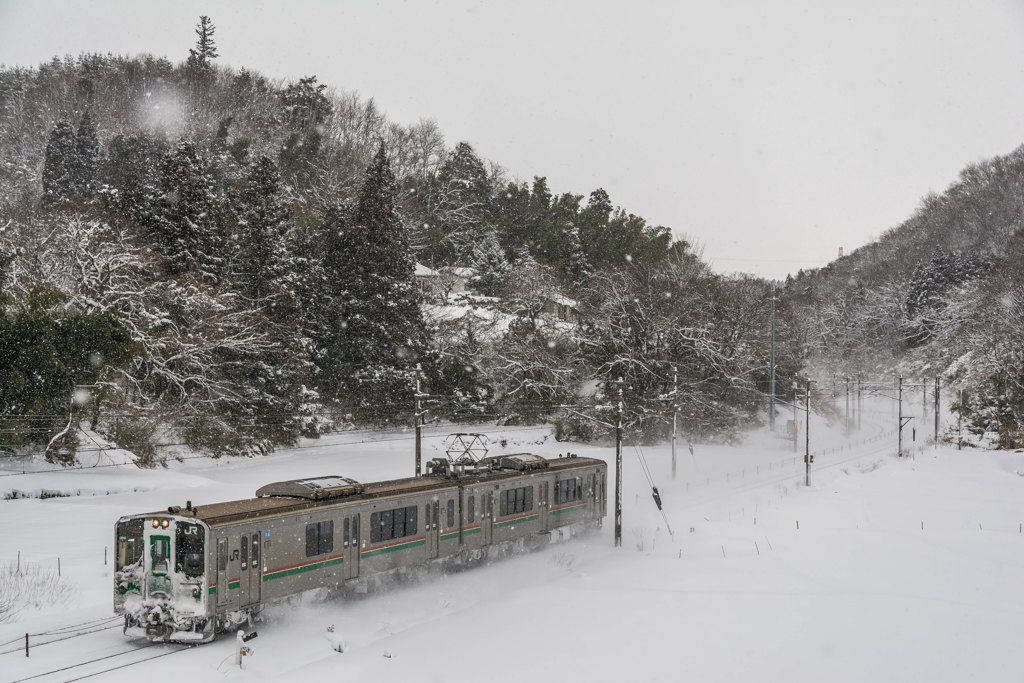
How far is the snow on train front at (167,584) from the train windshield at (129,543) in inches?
1.1

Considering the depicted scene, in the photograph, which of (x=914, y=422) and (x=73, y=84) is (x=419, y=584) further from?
(x=73, y=84)

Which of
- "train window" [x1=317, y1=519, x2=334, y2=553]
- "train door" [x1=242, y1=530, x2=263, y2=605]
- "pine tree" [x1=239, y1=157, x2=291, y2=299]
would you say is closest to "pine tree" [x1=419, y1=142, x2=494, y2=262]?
"pine tree" [x1=239, y1=157, x2=291, y2=299]

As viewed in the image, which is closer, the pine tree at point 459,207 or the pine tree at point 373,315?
the pine tree at point 373,315

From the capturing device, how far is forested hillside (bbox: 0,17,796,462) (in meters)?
36.9

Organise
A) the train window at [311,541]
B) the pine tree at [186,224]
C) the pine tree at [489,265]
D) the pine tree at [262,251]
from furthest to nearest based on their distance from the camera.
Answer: the pine tree at [489,265] → the pine tree at [262,251] → the pine tree at [186,224] → the train window at [311,541]

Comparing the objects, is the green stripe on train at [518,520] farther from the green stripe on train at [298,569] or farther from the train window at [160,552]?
the train window at [160,552]

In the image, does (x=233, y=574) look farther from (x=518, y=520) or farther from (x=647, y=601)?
(x=518, y=520)

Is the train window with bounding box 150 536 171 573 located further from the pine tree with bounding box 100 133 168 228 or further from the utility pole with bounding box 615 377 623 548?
the pine tree with bounding box 100 133 168 228

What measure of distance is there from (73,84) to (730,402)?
107m

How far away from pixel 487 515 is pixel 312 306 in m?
A: 30.3

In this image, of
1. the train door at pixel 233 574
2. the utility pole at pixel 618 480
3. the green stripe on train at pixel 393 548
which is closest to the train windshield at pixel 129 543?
the train door at pixel 233 574

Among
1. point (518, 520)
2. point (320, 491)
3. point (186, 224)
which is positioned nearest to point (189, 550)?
point (320, 491)

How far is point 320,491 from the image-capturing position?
742 inches

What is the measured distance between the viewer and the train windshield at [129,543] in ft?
53.8
